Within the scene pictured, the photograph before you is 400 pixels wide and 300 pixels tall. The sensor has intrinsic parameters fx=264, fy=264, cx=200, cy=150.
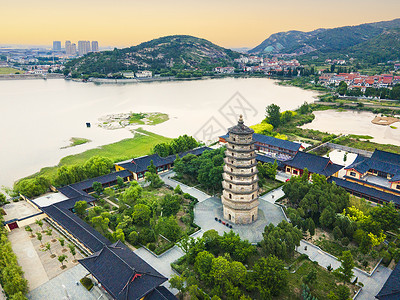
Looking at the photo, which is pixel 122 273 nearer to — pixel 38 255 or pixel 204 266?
pixel 204 266

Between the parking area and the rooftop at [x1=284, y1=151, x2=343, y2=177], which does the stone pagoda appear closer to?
the rooftop at [x1=284, y1=151, x2=343, y2=177]

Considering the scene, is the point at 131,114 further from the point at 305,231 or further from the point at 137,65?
the point at 137,65

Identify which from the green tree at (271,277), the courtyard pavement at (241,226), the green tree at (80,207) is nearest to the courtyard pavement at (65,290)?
the green tree at (80,207)

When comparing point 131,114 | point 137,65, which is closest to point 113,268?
point 131,114

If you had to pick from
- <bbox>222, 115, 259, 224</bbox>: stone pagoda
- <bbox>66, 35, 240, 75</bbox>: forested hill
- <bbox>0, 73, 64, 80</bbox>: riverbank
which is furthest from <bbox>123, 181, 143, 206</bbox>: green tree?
<bbox>0, 73, 64, 80</bbox>: riverbank

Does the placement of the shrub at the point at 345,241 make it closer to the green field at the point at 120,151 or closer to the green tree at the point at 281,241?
the green tree at the point at 281,241

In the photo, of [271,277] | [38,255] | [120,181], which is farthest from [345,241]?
[38,255]
